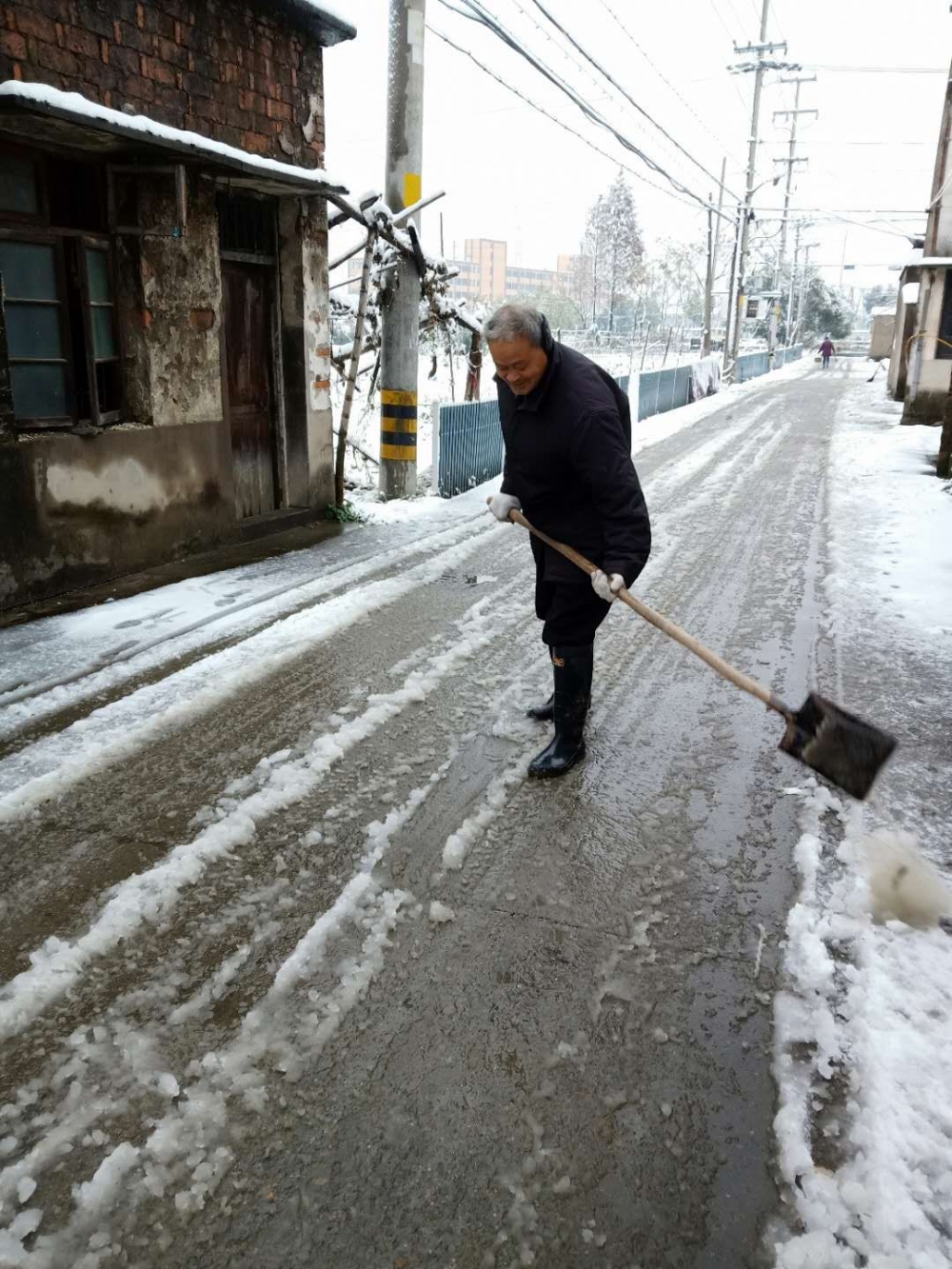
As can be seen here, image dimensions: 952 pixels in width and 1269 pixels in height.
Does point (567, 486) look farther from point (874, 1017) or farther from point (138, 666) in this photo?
point (138, 666)

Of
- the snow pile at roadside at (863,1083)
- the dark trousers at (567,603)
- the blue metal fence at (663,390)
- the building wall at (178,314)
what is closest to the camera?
the snow pile at roadside at (863,1083)

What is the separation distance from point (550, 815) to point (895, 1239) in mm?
1781

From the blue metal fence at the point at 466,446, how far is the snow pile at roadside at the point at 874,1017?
6.27m

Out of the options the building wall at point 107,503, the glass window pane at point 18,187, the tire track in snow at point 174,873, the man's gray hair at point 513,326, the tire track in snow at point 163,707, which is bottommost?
the tire track in snow at point 174,873

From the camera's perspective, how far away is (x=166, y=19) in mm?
6141

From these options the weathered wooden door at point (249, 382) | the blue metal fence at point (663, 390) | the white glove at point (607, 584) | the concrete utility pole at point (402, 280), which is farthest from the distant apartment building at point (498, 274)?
the white glove at point (607, 584)

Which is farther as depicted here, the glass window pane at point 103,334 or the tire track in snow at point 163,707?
the glass window pane at point 103,334

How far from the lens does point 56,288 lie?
235 inches

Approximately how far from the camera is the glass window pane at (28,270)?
5578 mm

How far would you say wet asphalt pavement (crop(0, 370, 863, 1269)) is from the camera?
184cm

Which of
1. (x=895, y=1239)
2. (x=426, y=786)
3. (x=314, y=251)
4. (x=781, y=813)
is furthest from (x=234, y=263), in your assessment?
(x=895, y=1239)

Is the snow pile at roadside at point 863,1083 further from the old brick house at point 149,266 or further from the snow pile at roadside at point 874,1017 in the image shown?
the old brick house at point 149,266

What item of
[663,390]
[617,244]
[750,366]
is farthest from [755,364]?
[617,244]

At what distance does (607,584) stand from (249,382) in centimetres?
578
